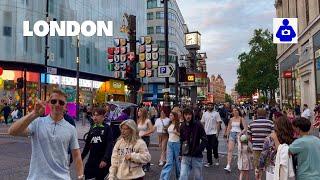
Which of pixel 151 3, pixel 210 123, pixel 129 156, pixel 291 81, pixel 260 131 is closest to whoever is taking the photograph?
pixel 129 156

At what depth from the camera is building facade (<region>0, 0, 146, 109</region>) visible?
139 feet

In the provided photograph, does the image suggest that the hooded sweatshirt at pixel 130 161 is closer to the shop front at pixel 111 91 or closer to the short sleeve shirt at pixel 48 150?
the short sleeve shirt at pixel 48 150

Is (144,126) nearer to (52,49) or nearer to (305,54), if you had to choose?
(305,54)

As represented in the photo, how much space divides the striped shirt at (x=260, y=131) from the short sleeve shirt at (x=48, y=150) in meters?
6.02

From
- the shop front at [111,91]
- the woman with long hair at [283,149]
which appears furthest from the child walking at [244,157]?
the shop front at [111,91]

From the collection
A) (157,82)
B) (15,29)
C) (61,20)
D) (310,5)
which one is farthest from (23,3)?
(157,82)

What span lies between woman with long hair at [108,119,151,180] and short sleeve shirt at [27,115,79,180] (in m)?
1.56

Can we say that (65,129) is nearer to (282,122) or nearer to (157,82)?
(282,122)

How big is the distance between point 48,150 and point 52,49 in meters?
43.7

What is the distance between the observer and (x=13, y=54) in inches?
1657

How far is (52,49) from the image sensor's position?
4656 centimetres

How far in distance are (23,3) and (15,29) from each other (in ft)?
8.95

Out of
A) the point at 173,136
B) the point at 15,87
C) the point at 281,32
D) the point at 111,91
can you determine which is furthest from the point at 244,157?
the point at 111,91

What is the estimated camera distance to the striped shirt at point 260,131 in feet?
31.5
